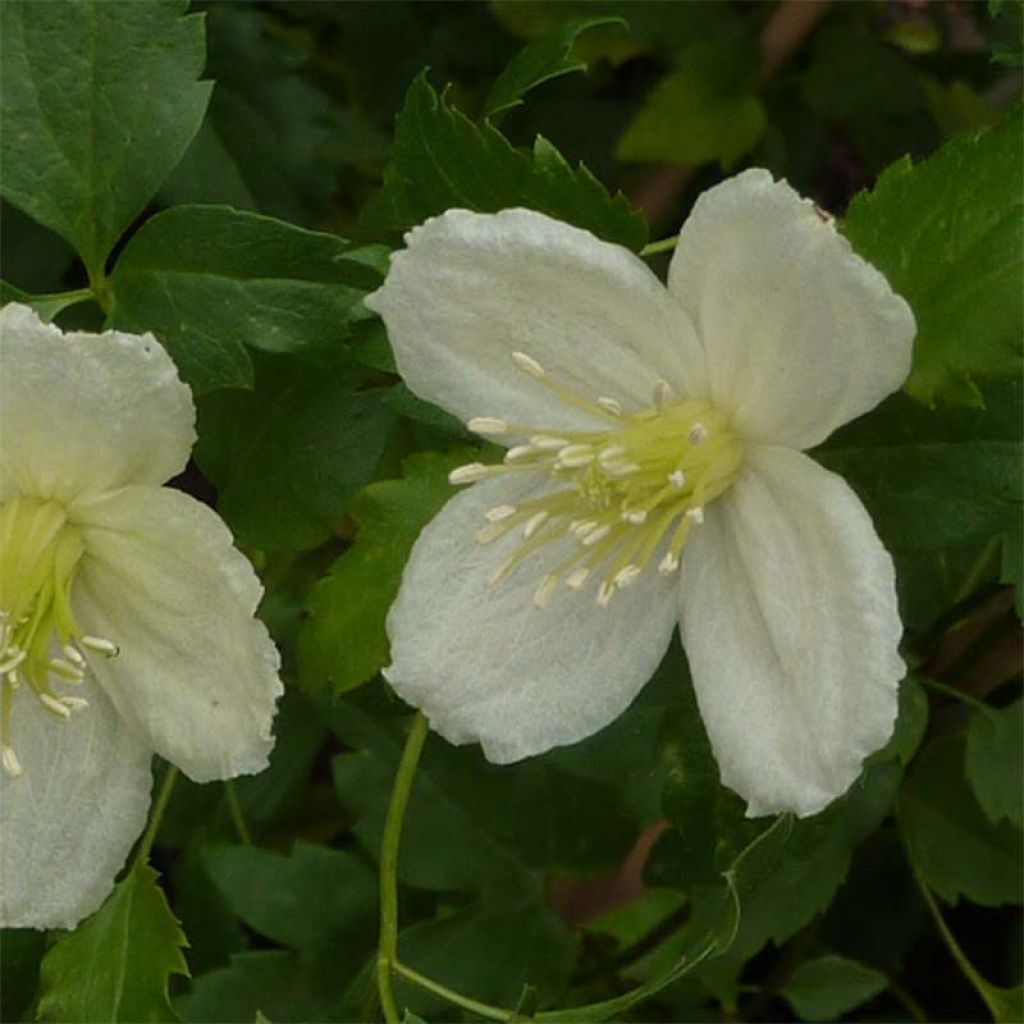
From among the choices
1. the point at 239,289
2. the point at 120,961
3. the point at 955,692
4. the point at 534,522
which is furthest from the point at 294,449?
the point at 955,692

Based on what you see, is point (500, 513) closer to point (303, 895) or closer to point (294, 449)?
point (294, 449)

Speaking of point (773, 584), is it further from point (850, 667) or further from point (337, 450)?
point (337, 450)

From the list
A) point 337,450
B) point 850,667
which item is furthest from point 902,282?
point 337,450

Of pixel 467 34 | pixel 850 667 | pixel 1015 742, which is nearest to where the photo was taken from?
pixel 850 667

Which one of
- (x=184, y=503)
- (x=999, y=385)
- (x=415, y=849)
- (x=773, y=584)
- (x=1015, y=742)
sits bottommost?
(x=415, y=849)

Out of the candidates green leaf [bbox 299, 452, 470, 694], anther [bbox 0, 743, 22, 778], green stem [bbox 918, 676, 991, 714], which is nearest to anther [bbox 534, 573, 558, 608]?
green leaf [bbox 299, 452, 470, 694]

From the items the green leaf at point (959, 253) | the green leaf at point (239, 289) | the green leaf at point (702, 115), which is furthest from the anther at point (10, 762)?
the green leaf at point (702, 115)
